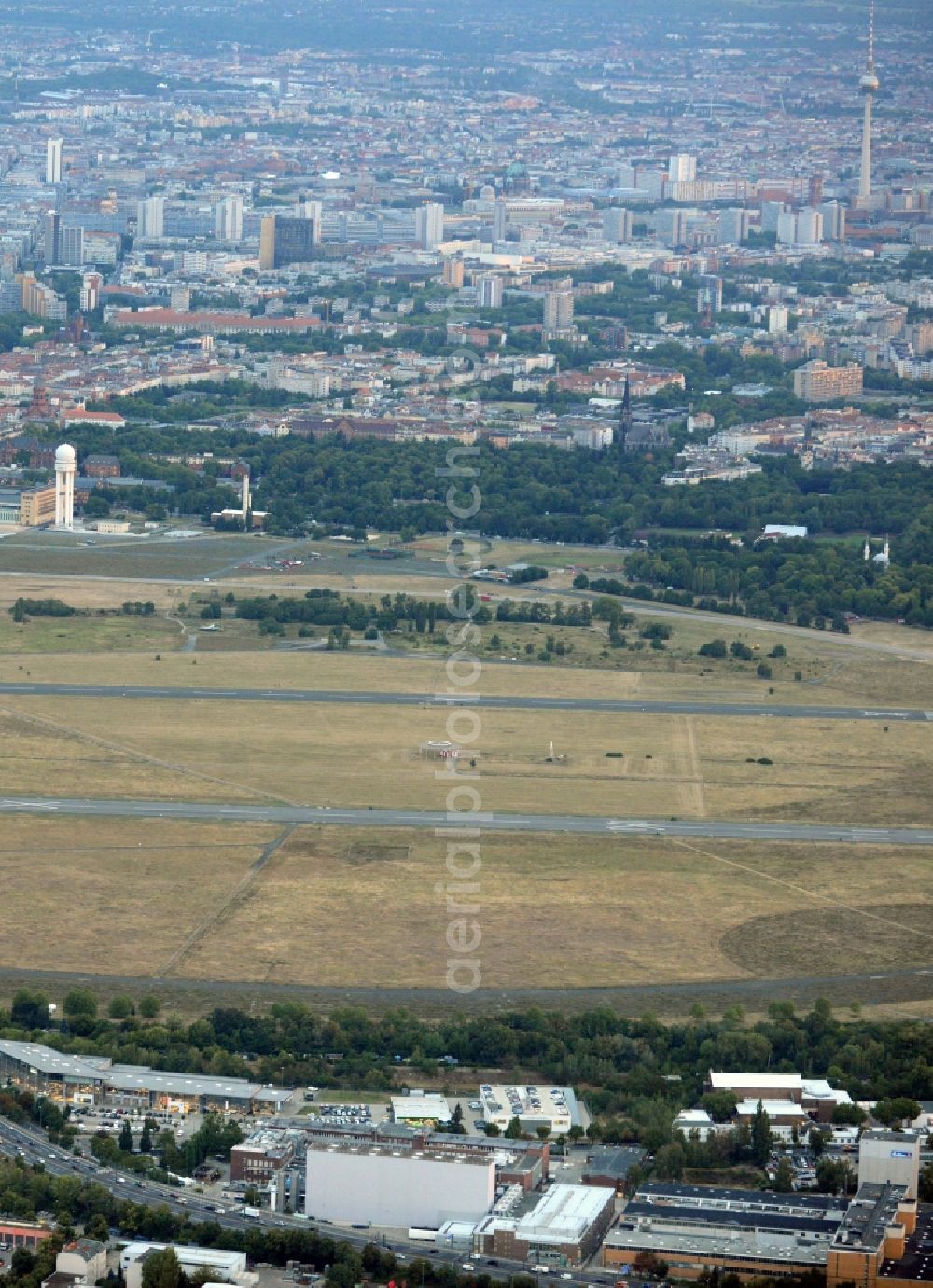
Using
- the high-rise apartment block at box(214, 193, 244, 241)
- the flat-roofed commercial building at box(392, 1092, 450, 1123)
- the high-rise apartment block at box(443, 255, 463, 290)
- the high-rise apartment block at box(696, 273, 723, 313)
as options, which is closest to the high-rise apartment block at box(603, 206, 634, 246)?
the high-rise apartment block at box(214, 193, 244, 241)

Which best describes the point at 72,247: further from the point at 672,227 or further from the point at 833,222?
the point at 833,222

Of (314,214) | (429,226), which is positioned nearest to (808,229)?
(429,226)

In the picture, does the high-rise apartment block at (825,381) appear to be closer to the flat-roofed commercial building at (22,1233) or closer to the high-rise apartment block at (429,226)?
the high-rise apartment block at (429,226)

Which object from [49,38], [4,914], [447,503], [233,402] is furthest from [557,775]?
[49,38]

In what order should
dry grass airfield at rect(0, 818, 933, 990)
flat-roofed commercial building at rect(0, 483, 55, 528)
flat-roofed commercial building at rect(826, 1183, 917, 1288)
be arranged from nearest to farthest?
flat-roofed commercial building at rect(826, 1183, 917, 1288), dry grass airfield at rect(0, 818, 933, 990), flat-roofed commercial building at rect(0, 483, 55, 528)

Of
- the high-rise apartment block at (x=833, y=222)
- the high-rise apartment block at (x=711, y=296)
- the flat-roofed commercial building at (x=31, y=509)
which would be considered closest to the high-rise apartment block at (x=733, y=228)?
the high-rise apartment block at (x=833, y=222)

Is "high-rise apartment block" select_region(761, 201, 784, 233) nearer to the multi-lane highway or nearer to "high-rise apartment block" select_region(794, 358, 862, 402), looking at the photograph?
"high-rise apartment block" select_region(794, 358, 862, 402)

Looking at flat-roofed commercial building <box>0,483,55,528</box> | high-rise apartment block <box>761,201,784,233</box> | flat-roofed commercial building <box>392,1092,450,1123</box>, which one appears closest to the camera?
flat-roofed commercial building <box>392,1092,450,1123</box>
